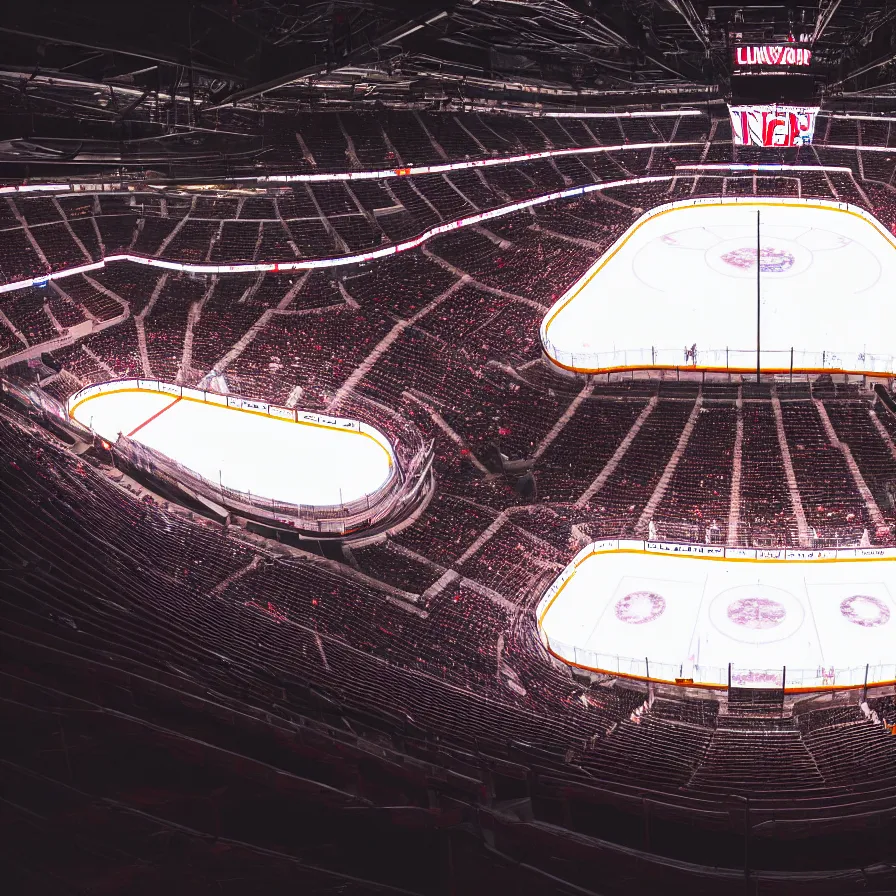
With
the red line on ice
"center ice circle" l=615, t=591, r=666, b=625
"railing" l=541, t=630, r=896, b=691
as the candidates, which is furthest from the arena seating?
"center ice circle" l=615, t=591, r=666, b=625

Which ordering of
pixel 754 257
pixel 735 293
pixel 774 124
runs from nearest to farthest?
pixel 735 293
pixel 754 257
pixel 774 124

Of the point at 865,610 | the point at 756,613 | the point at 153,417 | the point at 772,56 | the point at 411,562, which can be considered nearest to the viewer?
the point at 865,610

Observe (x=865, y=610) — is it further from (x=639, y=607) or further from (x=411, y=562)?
(x=411, y=562)

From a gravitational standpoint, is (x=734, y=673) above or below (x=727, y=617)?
below

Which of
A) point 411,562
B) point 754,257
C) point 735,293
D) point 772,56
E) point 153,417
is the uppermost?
point 772,56

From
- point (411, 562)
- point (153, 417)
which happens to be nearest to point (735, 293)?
point (411, 562)

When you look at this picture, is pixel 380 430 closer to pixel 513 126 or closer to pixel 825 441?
pixel 825 441
